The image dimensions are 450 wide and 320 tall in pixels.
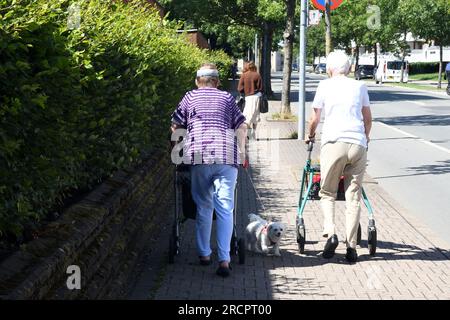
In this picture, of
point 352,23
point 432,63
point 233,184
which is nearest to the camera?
point 233,184

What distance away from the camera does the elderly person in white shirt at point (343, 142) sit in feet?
24.9

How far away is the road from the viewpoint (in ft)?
36.6

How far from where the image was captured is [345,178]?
779cm

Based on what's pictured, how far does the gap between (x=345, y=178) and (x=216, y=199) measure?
1.37 m

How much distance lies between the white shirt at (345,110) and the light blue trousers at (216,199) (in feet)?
3.64

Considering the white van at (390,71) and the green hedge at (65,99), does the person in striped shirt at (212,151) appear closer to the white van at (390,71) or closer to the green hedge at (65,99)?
the green hedge at (65,99)

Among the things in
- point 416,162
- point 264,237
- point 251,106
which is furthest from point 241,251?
point 251,106

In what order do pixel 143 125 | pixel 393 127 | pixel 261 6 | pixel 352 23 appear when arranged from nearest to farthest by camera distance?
pixel 143 125, pixel 393 127, pixel 261 6, pixel 352 23

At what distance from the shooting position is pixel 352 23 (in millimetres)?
81188

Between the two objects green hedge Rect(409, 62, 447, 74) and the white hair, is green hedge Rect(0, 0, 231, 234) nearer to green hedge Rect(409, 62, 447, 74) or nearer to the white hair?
the white hair

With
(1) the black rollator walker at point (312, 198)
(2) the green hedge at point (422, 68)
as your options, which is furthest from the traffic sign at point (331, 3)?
(2) the green hedge at point (422, 68)
